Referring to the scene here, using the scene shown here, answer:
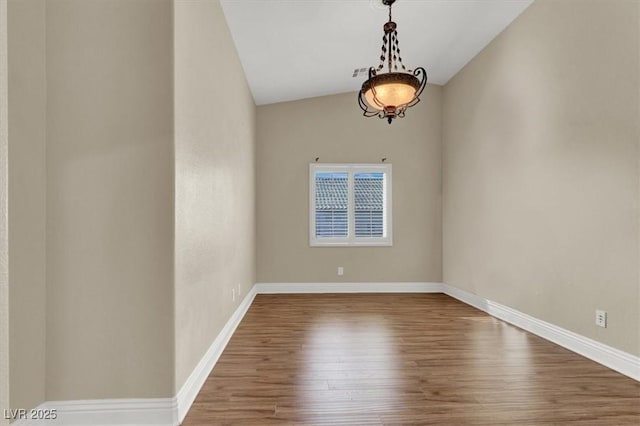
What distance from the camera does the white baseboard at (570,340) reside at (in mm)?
2625

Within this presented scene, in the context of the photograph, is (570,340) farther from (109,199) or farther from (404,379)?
(109,199)

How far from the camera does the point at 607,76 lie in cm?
284

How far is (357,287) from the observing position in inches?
233

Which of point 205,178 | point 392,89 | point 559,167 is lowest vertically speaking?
point 205,178

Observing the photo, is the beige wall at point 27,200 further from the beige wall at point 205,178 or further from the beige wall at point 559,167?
the beige wall at point 559,167

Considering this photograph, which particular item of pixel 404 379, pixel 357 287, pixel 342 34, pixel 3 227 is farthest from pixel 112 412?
pixel 357 287

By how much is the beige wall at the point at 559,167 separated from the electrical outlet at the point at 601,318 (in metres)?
0.05

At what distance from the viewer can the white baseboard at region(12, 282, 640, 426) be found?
1.89 metres

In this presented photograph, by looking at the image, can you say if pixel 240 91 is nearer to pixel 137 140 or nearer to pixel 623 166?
pixel 137 140

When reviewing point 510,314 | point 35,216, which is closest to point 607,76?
point 510,314

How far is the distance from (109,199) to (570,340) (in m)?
3.87

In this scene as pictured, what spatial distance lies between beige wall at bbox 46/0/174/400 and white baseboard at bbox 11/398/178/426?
0.14 ft

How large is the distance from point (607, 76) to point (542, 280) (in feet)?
6.39

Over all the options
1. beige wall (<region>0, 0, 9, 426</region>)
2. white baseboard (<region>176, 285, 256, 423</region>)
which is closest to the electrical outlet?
white baseboard (<region>176, 285, 256, 423</region>)
